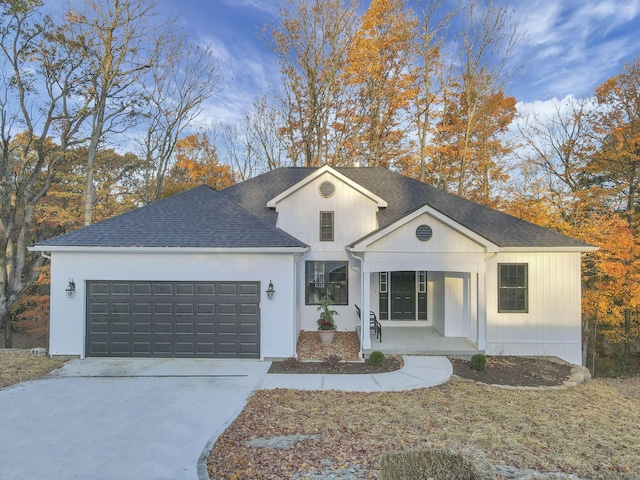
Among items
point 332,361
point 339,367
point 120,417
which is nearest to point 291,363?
point 332,361

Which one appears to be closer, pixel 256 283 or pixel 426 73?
pixel 256 283

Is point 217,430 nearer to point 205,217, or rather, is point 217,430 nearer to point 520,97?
point 205,217

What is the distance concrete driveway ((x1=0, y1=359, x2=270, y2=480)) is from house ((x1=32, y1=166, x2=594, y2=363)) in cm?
86

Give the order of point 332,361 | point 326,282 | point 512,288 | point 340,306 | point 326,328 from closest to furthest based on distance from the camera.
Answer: point 332,361 → point 512,288 → point 326,328 → point 340,306 → point 326,282

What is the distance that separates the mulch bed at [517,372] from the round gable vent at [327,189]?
679 cm

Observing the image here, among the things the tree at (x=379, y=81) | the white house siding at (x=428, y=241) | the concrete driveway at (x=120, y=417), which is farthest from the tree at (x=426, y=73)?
the concrete driveway at (x=120, y=417)

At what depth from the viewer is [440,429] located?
5703 millimetres

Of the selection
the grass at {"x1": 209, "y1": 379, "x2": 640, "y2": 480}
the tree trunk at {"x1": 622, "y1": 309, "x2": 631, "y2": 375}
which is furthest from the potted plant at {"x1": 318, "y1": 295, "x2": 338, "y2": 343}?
the tree trunk at {"x1": 622, "y1": 309, "x2": 631, "y2": 375}

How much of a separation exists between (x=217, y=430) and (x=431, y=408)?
3836 mm

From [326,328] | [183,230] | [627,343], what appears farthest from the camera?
[627,343]

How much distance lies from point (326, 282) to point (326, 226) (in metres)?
2.03

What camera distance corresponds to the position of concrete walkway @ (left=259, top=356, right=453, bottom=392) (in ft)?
25.8

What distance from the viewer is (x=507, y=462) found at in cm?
466

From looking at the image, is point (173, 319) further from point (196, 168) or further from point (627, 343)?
point (627, 343)
